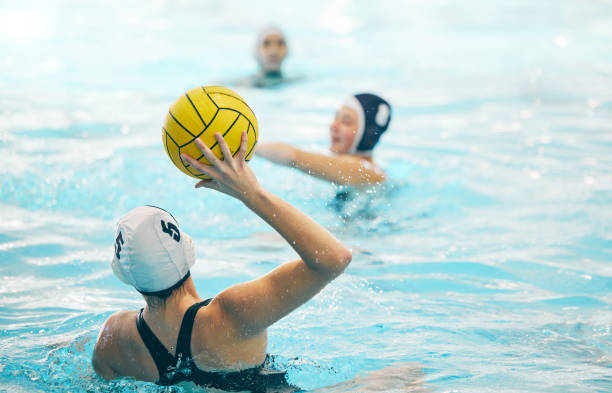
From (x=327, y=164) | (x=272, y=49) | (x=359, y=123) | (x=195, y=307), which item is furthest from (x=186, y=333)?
(x=272, y=49)

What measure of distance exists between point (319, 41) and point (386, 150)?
782 centimetres

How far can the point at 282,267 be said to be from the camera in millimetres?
2779

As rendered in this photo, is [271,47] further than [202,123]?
Yes

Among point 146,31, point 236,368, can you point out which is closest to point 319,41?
point 146,31

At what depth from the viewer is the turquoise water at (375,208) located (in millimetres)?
4141

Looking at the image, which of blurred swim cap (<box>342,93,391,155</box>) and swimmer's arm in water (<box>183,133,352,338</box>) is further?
blurred swim cap (<box>342,93,391,155</box>)

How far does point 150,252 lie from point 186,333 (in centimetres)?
40

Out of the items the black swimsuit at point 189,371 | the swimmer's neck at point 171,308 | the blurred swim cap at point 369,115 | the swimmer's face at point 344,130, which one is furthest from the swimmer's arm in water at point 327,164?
the swimmer's neck at point 171,308

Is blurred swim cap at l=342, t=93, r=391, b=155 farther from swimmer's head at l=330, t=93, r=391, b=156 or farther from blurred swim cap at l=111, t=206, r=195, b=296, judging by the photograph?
blurred swim cap at l=111, t=206, r=195, b=296

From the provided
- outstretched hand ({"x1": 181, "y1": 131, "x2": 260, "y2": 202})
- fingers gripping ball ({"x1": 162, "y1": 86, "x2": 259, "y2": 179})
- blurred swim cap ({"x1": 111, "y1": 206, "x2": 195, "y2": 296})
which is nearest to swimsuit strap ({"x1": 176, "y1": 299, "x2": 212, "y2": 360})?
blurred swim cap ({"x1": 111, "y1": 206, "x2": 195, "y2": 296})

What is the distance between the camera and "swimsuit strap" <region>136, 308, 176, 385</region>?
3.04 m

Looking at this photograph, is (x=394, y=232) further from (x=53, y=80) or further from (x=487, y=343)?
(x=53, y=80)

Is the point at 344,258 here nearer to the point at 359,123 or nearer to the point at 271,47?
the point at 359,123

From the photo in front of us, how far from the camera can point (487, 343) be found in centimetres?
427
